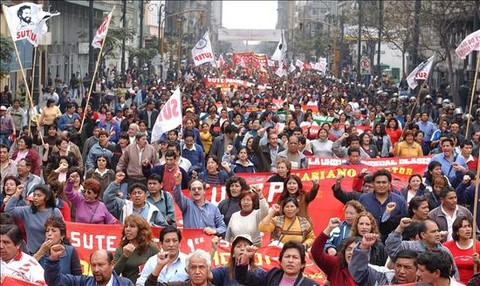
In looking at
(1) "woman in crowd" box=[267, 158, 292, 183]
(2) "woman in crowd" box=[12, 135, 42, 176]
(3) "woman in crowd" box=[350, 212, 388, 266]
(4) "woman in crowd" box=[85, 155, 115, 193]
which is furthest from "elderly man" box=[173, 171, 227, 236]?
(2) "woman in crowd" box=[12, 135, 42, 176]

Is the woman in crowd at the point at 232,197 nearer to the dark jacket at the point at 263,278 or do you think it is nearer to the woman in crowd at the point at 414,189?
the woman in crowd at the point at 414,189

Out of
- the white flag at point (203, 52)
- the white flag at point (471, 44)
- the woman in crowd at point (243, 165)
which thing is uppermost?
the white flag at point (471, 44)

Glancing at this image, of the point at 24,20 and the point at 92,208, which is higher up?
the point at 24,20

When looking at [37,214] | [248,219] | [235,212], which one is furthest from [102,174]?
[37,214]

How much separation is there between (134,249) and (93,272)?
Result: 1.15 metres

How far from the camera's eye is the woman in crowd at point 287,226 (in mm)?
9984

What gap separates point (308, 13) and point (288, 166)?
17476 cm

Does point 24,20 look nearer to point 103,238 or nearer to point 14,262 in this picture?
point 103,238

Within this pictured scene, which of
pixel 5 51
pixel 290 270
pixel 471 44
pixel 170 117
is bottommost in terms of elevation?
pixel 290 270

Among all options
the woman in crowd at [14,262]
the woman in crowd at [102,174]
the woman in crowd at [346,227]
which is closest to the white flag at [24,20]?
the woman in crowd at [102,174]

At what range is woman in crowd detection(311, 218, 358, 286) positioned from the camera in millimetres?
8062

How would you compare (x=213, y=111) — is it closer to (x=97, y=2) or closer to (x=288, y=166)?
(x=288, y=166)

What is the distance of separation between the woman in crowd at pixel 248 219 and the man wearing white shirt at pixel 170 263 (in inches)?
74.9

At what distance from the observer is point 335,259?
8242 mm
